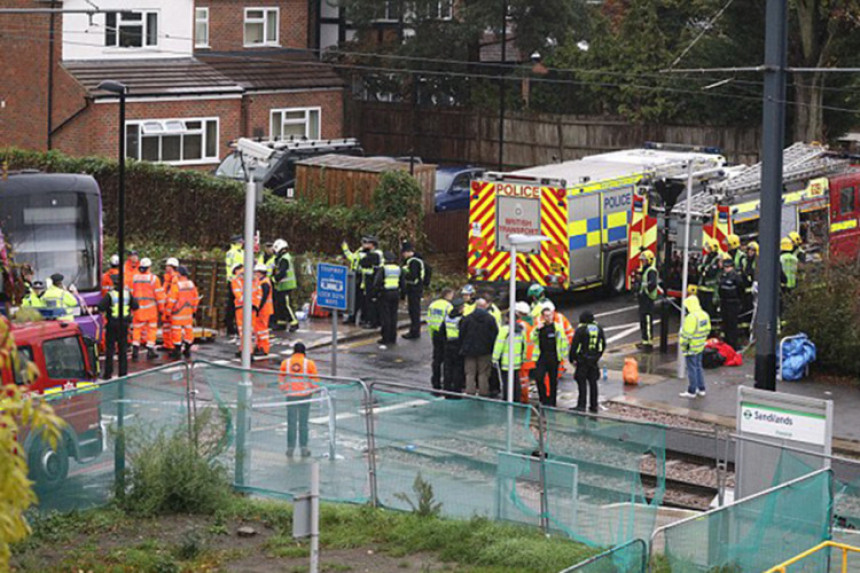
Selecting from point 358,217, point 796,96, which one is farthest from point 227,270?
point 796,96

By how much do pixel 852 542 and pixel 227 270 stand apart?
1529cm

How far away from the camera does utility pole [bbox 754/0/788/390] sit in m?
17.8

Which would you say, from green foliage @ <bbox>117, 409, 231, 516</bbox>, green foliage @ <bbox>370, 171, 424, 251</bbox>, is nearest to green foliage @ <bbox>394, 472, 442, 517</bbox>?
green foliage @ <bbox>117, 409, 231, 516</bbox>

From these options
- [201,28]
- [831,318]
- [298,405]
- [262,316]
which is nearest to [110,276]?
[262,316]

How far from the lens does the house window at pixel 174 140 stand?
41.2 meters

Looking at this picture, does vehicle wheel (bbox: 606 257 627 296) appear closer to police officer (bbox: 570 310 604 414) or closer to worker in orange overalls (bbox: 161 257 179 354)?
police officer (bbox: 570 310 604 414)

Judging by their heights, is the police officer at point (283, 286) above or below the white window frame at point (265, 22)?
below

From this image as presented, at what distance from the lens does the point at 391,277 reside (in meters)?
27.3

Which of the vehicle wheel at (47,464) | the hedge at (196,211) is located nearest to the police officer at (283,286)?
the hedge at (196,211)

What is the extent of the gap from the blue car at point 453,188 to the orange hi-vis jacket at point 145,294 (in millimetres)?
11580

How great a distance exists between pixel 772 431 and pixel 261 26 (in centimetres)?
3144

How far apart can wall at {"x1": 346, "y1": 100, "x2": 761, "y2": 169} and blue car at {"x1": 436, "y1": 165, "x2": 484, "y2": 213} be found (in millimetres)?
6069

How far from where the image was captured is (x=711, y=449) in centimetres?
2048

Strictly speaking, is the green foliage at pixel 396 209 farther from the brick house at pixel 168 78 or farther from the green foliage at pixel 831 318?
the brick house at pixel 168 78
